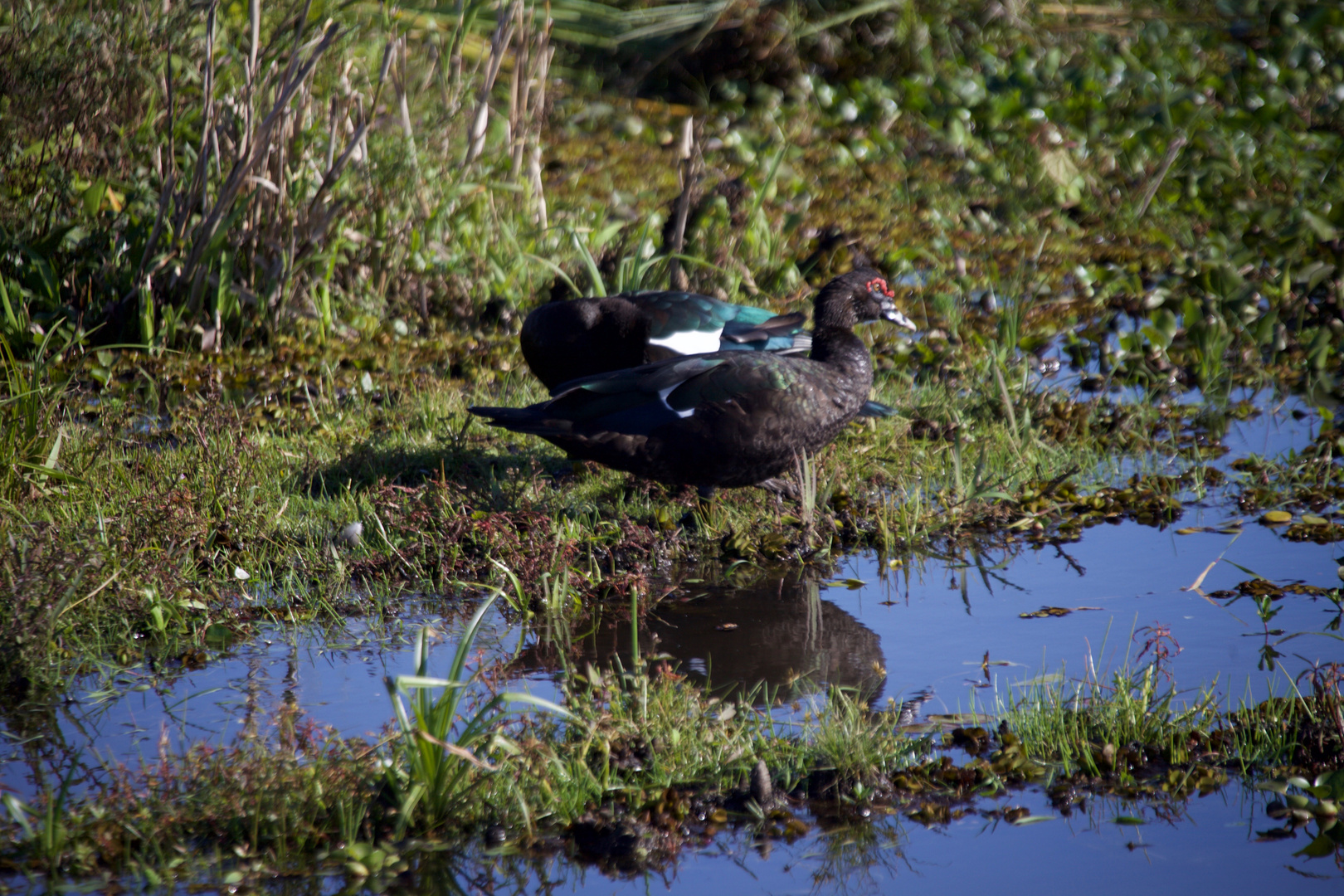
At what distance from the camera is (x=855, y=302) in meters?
5.04

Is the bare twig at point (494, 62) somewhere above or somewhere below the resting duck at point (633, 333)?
above

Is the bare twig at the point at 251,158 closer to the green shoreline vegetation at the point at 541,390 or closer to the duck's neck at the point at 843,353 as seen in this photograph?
the green shoreline vegetation at the point at 541,390

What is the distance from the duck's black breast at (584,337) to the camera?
5.45 meters

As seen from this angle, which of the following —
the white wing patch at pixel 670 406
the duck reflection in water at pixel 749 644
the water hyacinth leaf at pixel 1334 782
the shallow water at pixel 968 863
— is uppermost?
the white wing patch at pixel 670 406

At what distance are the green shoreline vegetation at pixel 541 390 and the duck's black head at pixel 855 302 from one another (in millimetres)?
510

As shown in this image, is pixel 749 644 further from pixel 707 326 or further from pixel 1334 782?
pixel 707 326

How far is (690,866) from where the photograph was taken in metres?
2.66

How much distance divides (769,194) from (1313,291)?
336 centimetres

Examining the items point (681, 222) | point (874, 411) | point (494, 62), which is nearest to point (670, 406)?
point (874, 411)

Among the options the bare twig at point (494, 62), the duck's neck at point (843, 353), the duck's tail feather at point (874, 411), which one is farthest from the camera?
the bare twig at point (494, 62)

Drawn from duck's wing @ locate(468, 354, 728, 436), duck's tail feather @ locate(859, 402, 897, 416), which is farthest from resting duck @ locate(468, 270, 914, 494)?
duck's tail feather @ locate(859, 402, 897, 416)

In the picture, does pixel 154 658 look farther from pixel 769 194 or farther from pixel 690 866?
pixel 769 194

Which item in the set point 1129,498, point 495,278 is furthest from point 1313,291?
point 495,278

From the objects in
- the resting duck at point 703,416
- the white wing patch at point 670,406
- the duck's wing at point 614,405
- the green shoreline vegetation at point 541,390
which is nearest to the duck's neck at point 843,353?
the resting duck at point 703,416
